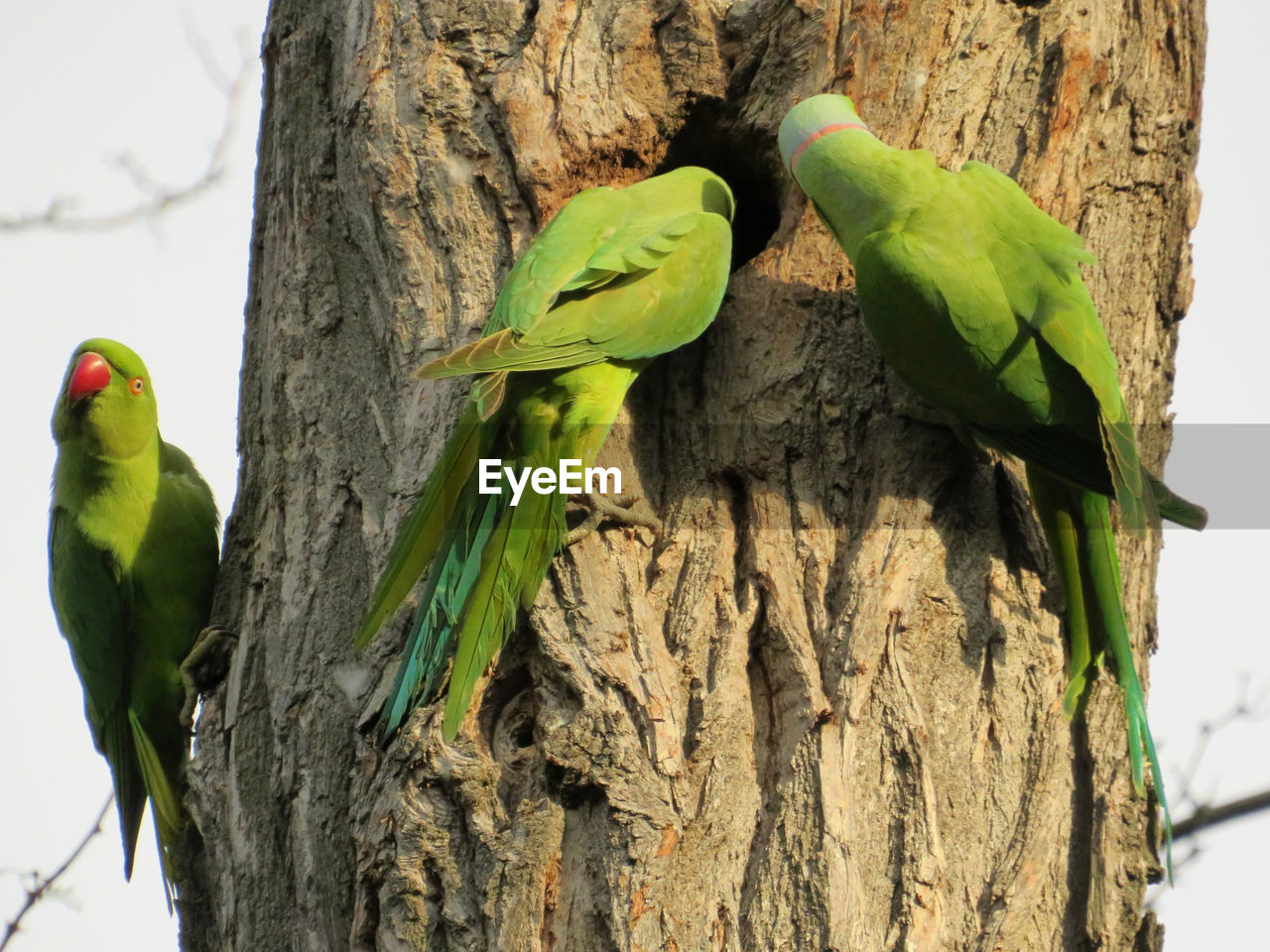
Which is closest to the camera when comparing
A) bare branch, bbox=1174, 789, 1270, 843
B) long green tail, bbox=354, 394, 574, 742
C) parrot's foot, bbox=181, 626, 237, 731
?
long green tail, bbox=354, 394, 574, 742

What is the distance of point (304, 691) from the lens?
8.32 ft

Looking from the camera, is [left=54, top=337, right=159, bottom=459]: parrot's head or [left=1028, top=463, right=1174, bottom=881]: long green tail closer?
[left=1028, top=463, right=1174, bottom=881]: long green tail

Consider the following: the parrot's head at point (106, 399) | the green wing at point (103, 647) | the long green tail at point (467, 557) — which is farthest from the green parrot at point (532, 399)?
the parrot's head at point (106, 399)

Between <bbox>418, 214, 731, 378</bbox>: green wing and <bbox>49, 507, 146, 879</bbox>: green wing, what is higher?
<bbox>418, 214, 731, 378</bbox>: green wing

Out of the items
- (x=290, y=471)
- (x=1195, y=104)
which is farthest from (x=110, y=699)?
(x=1195, y=104)

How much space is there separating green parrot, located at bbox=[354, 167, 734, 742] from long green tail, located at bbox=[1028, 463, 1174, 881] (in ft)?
2.78

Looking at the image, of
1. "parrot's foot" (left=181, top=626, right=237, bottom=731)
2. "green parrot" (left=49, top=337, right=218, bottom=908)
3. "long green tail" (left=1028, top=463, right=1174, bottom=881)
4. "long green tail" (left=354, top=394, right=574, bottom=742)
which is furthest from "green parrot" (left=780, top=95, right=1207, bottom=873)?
"green parrot" (left=49, top=337, right=218, bottom=908)

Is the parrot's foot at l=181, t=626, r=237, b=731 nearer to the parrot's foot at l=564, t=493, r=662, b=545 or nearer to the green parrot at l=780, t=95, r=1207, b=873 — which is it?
the parrot's foot at l=564, t=493, r=662, b=545

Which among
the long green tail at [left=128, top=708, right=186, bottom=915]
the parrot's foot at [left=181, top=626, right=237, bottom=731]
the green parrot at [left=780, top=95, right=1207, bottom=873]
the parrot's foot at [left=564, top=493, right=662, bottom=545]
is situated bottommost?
the long green tail at [left=128, top=708, right=186, bottom=915]

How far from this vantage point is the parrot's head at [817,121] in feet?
8.97

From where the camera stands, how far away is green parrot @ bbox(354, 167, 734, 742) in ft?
7.52

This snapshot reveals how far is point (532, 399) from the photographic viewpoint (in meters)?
2.54

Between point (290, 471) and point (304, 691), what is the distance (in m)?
0.53

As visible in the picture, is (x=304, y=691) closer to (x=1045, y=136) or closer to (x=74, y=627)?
(x=74, y=627)
